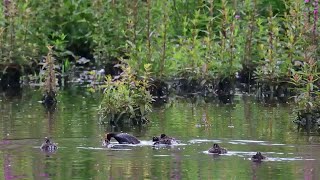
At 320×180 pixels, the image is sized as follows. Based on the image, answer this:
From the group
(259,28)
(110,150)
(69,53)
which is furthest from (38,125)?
(69,53)

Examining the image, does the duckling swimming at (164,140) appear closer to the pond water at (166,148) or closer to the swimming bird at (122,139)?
the pond water at (166,148)

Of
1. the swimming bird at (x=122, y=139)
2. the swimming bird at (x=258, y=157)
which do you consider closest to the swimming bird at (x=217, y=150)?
the swimming bird at (x=258, y=157)

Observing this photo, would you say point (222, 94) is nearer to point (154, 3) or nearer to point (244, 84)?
point (244, 84)

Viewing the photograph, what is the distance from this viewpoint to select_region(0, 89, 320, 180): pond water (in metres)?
13.9

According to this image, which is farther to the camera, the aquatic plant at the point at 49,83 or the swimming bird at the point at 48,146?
the aquatic plant at the point at 49,83

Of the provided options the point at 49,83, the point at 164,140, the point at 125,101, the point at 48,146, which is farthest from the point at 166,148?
the point at 49,83

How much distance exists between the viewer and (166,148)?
15812mm

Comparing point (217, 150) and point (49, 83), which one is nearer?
point (217, 150)

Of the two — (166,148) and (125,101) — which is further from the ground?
(125,101)

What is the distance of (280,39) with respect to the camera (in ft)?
81.4

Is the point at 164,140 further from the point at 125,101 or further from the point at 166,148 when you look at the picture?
the point at 125,101

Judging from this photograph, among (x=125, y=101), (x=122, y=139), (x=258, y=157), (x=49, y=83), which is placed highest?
(x=49, y=83)

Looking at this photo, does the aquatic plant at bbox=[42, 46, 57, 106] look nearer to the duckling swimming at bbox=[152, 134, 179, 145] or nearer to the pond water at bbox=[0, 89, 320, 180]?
the pond water at bbox=[0, 89, 320, 180]

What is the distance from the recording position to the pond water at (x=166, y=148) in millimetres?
13914
